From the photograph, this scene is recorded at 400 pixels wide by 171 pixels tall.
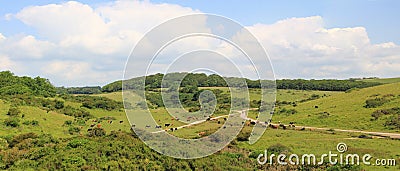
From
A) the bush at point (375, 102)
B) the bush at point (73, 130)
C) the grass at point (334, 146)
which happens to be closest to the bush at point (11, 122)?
the bush at point (73, 130)

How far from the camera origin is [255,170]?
78.1 feet

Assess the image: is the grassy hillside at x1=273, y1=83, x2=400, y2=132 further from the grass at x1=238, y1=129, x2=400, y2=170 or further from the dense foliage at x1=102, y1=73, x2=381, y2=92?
the dense foliage at x1=102, y1=73, x2=381, y2=92

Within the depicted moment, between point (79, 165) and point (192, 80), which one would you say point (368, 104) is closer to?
point (79, 165)

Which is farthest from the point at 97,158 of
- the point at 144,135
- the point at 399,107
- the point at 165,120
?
the point at 399,107

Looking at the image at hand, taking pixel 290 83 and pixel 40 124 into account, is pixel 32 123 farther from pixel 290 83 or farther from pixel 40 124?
pixel 290 83

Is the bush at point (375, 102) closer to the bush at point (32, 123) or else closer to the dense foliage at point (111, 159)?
the dense foliage at point (111, 159)

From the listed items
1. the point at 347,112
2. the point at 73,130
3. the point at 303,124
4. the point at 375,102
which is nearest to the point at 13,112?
the point at 73,130

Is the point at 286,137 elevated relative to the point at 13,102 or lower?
lower

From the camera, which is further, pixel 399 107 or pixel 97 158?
pixel 399 107

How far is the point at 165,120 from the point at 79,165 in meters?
41.1

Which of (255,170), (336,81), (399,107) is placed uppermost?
(336,81)

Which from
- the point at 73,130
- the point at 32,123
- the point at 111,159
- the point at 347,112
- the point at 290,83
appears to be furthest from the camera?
the point at 290,83

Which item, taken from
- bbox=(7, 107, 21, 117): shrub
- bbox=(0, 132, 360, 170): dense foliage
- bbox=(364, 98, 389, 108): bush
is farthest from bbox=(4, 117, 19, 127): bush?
bbox=(364, 98, 389, 108): bush

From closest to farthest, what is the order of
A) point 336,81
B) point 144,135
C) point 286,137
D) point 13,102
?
point 144,135
point 286,137
point 13,102
point 336,81
